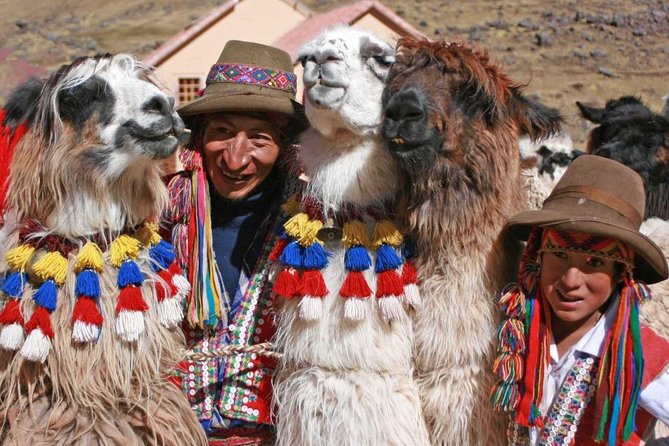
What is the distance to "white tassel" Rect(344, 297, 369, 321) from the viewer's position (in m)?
2.13

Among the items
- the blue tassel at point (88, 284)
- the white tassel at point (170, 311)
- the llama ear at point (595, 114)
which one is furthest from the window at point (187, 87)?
the blue tassel at point (88, 284)

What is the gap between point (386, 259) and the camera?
84.7 inches

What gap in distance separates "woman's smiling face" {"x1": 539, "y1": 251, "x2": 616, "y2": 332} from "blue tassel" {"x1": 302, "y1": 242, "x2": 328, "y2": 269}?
64 centimetres

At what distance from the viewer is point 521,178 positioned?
2.36 metres

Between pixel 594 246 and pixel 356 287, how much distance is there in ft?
2.18

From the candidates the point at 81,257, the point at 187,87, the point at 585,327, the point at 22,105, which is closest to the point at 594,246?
the point at 585,327

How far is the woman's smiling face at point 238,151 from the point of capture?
2537 mm

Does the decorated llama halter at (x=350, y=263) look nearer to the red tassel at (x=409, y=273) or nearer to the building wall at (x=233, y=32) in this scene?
the red tassel at (x=409, y=273)

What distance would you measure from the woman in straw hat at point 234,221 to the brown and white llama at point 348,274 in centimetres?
28

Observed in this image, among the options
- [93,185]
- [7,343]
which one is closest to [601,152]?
[93,185]

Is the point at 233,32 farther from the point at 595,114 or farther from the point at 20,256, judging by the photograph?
the point at 20,256

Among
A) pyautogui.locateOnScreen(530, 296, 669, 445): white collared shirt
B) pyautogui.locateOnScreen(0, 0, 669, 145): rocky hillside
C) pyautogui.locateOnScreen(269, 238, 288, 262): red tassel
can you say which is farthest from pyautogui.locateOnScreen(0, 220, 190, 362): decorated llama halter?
pyautogui.locateOnScreen(0, 0, 669, 145): rocky hillside

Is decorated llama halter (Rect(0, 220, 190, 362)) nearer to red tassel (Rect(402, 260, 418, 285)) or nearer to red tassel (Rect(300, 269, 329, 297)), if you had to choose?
red tassel (Rect(300, 269, 329, 297))

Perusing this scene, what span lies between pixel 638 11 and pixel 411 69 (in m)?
29.5
